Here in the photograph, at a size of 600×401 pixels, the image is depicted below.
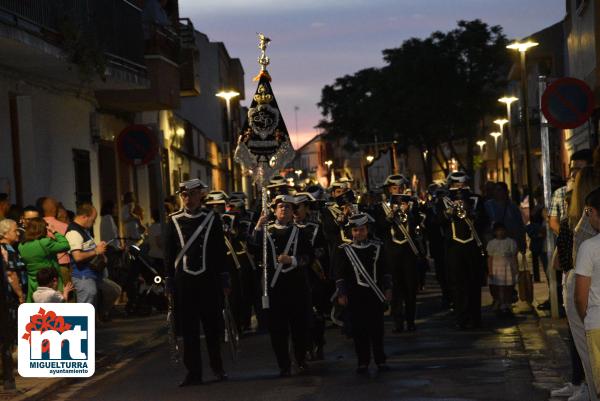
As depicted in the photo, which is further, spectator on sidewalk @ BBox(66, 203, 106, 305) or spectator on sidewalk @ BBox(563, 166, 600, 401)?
spectator on sidewalk @ BBox(66, 203, 106, 305)

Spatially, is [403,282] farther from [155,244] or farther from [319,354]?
[155,244]

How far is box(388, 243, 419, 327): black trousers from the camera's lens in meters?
18.4

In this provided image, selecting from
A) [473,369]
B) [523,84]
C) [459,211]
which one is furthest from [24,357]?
[523,84]

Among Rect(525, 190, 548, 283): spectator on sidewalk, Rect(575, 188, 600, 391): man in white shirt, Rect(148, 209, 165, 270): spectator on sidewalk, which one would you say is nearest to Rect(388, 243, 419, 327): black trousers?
Rect(525, 190, 548, 283): spectator on sidewalk

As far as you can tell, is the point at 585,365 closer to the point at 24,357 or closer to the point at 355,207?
the point at 24,357

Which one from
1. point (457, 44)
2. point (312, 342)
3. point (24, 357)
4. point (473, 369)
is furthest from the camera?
point (457, 44)

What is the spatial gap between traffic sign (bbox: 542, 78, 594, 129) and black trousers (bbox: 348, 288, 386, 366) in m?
3.98

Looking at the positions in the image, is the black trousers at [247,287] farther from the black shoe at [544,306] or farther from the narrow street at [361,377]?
the black shoe at [544,306]

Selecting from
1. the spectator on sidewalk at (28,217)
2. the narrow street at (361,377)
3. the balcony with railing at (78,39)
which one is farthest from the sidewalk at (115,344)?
the balcony with railing at (78,39)

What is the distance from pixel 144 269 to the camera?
23062 millimetres

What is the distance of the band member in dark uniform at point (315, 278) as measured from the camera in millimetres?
15297

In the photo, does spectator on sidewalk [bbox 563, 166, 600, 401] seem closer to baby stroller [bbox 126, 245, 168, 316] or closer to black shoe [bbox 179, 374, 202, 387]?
black shoe [bbox 179, 374, 202, 387]

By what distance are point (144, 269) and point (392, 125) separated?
165 ft

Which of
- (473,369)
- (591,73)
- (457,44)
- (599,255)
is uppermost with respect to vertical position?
(457,44)
